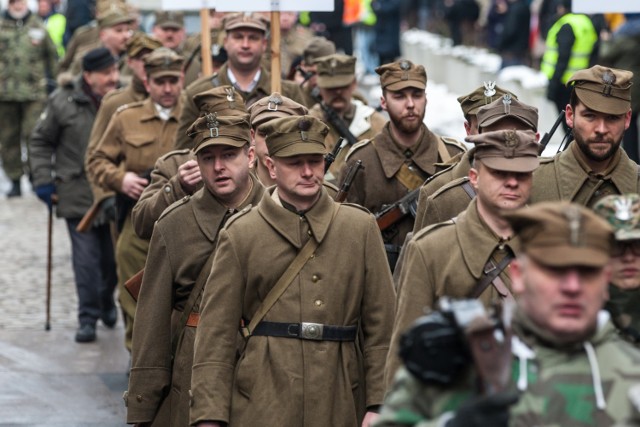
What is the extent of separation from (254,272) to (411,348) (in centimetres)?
258

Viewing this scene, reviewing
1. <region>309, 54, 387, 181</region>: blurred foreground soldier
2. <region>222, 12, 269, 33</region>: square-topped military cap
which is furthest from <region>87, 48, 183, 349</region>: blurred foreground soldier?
<region>309, 54, 387, 181</region>: blurred foreground soldier

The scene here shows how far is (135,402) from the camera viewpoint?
26.2ft

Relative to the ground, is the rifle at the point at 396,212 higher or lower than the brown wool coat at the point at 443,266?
lower

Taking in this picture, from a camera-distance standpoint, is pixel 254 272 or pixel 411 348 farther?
pixel 254 272

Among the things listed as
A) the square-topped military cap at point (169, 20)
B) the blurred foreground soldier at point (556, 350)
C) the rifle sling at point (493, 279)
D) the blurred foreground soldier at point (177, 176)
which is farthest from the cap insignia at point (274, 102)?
the square-topped military cap at point (169, 20)

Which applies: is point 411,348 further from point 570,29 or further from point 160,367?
point 570,29

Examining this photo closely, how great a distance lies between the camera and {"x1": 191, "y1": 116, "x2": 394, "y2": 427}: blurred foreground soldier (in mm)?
7141

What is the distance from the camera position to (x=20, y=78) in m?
20.9

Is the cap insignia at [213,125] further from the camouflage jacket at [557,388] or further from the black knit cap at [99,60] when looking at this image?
the black knit cap at [99,60]

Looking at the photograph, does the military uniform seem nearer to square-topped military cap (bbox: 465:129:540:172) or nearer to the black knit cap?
the black knit cap

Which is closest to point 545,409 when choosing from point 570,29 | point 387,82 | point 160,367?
point 160,367

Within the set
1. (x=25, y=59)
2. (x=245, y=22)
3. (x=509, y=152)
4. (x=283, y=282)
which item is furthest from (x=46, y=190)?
(x=25, y=59)

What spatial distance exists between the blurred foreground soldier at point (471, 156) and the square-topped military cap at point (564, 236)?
3235 millimetres

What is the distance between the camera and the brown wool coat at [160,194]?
29.7 feet
